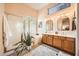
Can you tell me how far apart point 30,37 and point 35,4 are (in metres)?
0.61

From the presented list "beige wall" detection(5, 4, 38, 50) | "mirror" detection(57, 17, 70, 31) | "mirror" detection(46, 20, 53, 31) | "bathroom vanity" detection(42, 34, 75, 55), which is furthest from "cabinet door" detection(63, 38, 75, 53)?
"beige wall" detection(5, 4, 38, 50)

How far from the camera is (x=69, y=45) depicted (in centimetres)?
192

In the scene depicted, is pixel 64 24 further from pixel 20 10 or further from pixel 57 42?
pixel 20 10

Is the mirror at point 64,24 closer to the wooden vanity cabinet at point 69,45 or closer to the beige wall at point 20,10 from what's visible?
the wooden vanity cabinet at point 69,45

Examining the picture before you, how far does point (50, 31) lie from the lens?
2.03 m

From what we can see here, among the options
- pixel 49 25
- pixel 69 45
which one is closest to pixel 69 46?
pixel 69 45

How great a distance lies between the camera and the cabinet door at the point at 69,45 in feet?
6.23

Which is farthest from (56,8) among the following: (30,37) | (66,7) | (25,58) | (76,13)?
(25,58)

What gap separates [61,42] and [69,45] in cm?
15

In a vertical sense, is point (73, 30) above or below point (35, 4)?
below

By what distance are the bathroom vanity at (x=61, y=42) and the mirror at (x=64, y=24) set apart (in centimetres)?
16

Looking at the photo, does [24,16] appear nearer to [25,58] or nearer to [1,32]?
[1,32]

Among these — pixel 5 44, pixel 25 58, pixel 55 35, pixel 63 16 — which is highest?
pixel 63 16

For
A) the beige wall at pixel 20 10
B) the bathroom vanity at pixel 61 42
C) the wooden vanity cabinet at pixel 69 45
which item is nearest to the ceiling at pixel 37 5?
the beige wall at pixel 20 10
